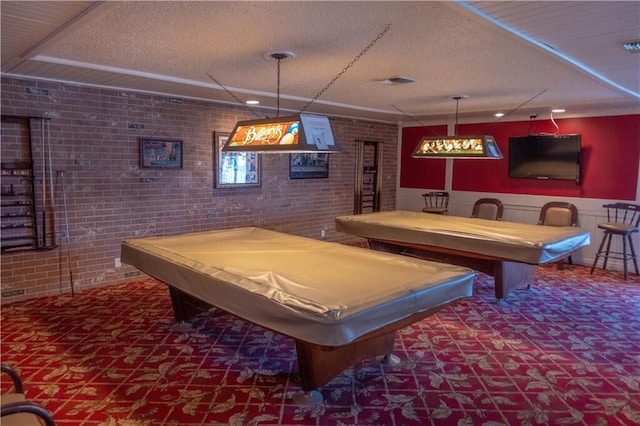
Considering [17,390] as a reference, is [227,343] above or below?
below

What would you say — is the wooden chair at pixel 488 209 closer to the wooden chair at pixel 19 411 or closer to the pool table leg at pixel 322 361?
the pool table leg at pixel 322 361

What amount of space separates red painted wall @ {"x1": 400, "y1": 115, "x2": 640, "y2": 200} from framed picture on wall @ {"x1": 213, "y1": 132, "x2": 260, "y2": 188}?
13.8ft

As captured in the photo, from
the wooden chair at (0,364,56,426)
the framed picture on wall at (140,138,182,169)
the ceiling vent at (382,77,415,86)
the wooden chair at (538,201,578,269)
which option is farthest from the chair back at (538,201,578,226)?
the wooden chair at (0,364,56,426)

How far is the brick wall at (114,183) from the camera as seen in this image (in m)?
4.60

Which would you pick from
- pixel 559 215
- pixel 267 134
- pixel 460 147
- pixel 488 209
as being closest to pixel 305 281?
pixel 267 134

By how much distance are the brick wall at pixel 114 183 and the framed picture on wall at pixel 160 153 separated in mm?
70

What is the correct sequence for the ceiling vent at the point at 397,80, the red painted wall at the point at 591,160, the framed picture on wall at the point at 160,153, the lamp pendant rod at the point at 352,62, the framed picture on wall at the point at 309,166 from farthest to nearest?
the framed picture on wall at the point at 309,166
the red painted wall at the point at 591,160
the framed picture on wall at the point at 160,153
the ceiling vent at the point at 397,80
the lamp pendant rod at the point at 352,62

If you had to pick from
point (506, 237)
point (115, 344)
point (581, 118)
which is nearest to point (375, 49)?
point (506, 237)

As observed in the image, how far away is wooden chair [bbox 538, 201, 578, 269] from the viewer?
6500 mm

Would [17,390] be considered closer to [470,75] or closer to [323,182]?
[470,75]

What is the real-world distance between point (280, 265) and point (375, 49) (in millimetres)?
1829

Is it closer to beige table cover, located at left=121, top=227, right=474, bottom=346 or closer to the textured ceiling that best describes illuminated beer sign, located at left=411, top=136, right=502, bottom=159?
the textured ceiling

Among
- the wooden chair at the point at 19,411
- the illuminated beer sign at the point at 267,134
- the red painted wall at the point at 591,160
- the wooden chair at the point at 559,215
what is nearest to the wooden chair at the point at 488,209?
the red painted wall at the point at 591,160

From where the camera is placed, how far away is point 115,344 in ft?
11.4
